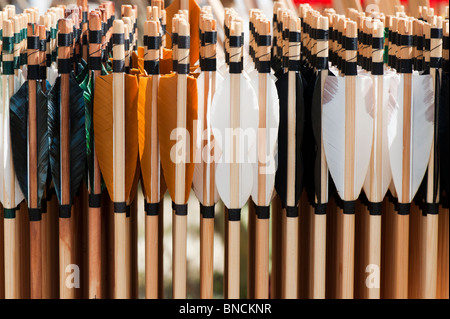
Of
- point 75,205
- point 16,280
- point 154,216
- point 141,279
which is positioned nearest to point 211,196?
point 154,216

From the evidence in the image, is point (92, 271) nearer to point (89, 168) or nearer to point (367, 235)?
point (89, 168)

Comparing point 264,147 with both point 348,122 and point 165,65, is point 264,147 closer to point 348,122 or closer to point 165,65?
point 348,122

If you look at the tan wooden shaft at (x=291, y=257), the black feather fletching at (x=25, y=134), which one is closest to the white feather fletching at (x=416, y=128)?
the tan wooden shaft at (x=291, y=257)

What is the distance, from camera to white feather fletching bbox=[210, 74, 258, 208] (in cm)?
159

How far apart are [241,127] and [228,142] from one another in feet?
0.15

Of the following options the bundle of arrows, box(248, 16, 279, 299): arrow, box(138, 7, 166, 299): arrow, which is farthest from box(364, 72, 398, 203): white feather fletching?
box(138, 7, 166, 299): arrow

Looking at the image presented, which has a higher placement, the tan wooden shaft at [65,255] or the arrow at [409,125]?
the arrow at [409,125]

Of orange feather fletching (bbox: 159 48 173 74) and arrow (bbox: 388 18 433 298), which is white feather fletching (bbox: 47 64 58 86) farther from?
arrow (bbox: 388 18 433 298)

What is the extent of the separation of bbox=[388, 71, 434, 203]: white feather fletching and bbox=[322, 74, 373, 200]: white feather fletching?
6 cm

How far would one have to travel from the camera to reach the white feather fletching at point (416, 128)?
1637mm

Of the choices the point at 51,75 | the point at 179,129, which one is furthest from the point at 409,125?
the point at 51,75

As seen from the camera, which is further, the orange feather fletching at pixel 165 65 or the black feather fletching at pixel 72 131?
the orange feather fletching at pixel 165 65

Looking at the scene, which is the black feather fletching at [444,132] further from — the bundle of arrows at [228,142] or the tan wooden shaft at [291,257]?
the tan wooden shaft at [291,257]

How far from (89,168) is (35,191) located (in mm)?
134
